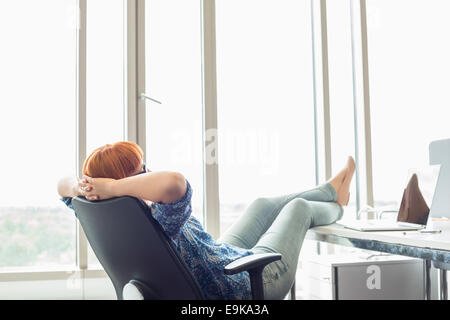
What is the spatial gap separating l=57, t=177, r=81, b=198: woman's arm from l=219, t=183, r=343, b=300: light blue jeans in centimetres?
68

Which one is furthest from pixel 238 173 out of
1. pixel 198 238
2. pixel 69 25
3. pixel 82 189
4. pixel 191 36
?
pixel 82 189

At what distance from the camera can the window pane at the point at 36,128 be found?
2.80 m

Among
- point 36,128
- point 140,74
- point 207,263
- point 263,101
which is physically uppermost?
point 140,74

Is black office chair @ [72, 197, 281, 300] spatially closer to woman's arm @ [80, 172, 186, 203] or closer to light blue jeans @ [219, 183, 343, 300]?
woman's arm @ [80, 172, 186, 203]

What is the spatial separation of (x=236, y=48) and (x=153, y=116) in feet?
2.66

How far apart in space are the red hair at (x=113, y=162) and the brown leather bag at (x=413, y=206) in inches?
43.8

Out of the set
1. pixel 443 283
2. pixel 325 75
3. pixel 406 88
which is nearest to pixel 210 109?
pixel 325 75

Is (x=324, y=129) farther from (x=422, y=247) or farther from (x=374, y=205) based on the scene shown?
(x=422, y=247)

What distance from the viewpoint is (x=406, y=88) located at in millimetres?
3734

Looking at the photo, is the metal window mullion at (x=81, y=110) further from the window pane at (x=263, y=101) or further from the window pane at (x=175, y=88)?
the window pane at (x=263, y=101)

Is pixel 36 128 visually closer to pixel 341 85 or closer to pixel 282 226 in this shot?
pixel 282 226

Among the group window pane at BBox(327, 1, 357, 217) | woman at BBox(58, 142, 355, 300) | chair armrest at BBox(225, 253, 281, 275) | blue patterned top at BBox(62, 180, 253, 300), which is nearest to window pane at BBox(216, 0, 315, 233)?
window pane at BBox(327, 1, 357, 217)

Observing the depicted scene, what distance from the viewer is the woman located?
1279mm

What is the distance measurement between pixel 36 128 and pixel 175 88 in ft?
2.97
